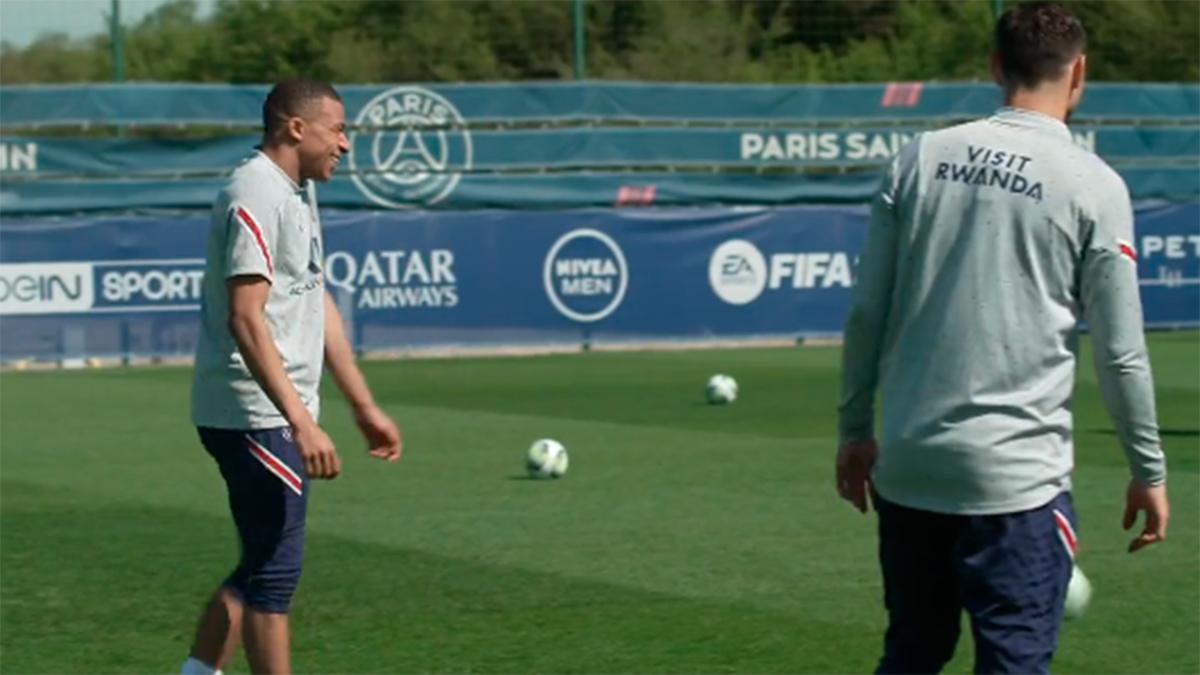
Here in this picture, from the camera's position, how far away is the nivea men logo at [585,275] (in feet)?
97.1

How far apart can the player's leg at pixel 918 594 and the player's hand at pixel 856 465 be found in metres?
0.08

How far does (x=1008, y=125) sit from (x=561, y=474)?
10.4 metres

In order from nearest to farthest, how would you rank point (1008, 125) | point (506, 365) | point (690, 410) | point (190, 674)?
point (1008, 125) → point (190, 674) → point (690, 410) → point (506, 365)

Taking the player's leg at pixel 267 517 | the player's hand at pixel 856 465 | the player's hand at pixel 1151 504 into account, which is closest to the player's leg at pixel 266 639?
the player's leg at pixel 267 517

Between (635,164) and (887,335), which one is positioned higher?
(887,335)

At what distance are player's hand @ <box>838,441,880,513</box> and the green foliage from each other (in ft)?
90.4

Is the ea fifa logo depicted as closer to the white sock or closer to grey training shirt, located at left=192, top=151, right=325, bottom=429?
the white sock

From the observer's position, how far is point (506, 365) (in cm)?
2759

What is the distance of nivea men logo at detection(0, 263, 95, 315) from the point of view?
1061 inches

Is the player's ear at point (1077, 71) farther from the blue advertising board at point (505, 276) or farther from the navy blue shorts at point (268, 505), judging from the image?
the blue advertising board at point (505, 276)

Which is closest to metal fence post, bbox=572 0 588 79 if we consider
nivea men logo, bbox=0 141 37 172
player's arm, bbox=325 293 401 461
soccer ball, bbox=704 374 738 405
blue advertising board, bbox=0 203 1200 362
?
blue advertising board, bbox=0 203 1200 362

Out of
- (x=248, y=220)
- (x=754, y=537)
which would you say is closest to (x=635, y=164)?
(x=754, y=537)

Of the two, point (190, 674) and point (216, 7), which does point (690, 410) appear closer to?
point (190, 674)

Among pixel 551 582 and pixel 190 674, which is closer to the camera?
pixel 190 674
